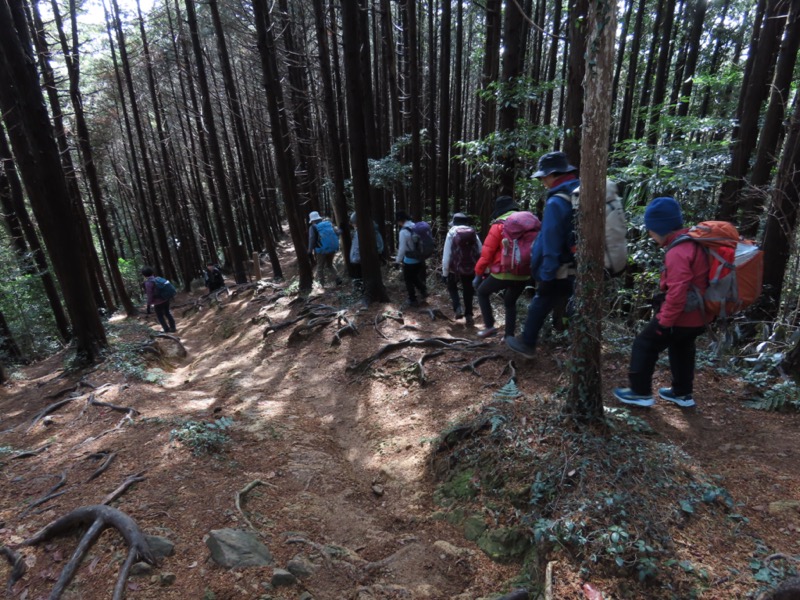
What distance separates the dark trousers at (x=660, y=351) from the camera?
363 cm

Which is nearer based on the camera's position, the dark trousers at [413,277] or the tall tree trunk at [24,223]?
the dark trousers at [413,277]

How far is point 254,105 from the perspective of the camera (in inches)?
1024

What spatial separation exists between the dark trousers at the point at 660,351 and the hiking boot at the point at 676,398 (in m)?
0.04

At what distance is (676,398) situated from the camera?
13.0 ft

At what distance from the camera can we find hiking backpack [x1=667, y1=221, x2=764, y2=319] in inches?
130

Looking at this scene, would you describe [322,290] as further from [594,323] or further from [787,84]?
[787,84]

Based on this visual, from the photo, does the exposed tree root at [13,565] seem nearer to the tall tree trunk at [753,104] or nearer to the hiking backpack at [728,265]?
the hiking backpack at [728,265]

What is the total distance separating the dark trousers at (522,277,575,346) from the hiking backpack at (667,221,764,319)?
3.71 ft

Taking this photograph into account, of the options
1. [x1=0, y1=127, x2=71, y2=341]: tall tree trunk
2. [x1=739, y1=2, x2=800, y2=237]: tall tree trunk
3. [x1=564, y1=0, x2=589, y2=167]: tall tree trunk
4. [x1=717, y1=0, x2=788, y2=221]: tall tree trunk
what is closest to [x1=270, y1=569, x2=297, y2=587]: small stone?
[x1=564, y1=0, x2=589, y2=167]: tall tree trunk

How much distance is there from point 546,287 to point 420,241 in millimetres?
3669

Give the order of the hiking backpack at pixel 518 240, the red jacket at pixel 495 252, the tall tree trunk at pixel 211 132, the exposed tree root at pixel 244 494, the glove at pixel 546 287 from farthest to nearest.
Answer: the tall tree trunk at pixel 211 132 → the red jacket at pixel 495 252 → the hiking backpack at pixel 518 240 → the glove at pixel 546 287 → the exposed tree root at pixel 244 494

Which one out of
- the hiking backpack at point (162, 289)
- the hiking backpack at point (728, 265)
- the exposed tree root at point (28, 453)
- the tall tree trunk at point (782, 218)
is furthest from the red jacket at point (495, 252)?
the hiking backpack at point (162, 289)

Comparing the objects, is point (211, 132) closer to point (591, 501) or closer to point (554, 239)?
point (554, 239)

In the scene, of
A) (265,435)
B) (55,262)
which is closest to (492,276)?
(265,435)
